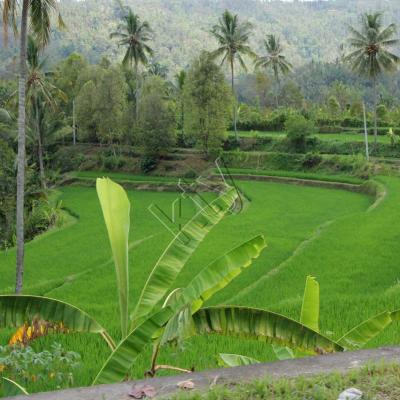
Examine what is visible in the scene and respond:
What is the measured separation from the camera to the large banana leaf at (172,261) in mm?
3646

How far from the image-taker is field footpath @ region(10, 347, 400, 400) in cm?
260

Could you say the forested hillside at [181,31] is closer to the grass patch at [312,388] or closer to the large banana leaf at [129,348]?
the large banana leaf at [129,348]

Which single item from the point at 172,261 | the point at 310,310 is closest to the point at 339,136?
the point at 310,310

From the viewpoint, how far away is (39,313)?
3.54m

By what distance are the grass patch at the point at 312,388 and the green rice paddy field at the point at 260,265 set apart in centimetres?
157

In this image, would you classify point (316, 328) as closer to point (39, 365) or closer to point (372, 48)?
point (39, 365)

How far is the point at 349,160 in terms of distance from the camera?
29.5 m

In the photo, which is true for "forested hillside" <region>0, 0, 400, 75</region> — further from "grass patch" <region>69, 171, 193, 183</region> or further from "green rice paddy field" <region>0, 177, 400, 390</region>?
"green rice paddy field" <region>0, 177, 400, 390</region>

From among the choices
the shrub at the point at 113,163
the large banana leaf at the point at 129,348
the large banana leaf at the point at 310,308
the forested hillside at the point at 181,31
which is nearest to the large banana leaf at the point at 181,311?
the large banana leaf at the point at 129,348

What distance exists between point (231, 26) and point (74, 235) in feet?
71.2

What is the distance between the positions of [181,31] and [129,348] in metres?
145

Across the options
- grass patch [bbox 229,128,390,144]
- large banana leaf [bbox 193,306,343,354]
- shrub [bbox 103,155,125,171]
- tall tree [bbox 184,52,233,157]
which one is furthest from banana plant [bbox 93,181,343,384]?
shrub [bbox 103,155,125,171]

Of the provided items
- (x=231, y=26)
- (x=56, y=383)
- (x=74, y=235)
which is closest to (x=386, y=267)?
(x=56, y=383)

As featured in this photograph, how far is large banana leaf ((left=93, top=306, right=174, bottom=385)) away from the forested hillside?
102944 millimetres
